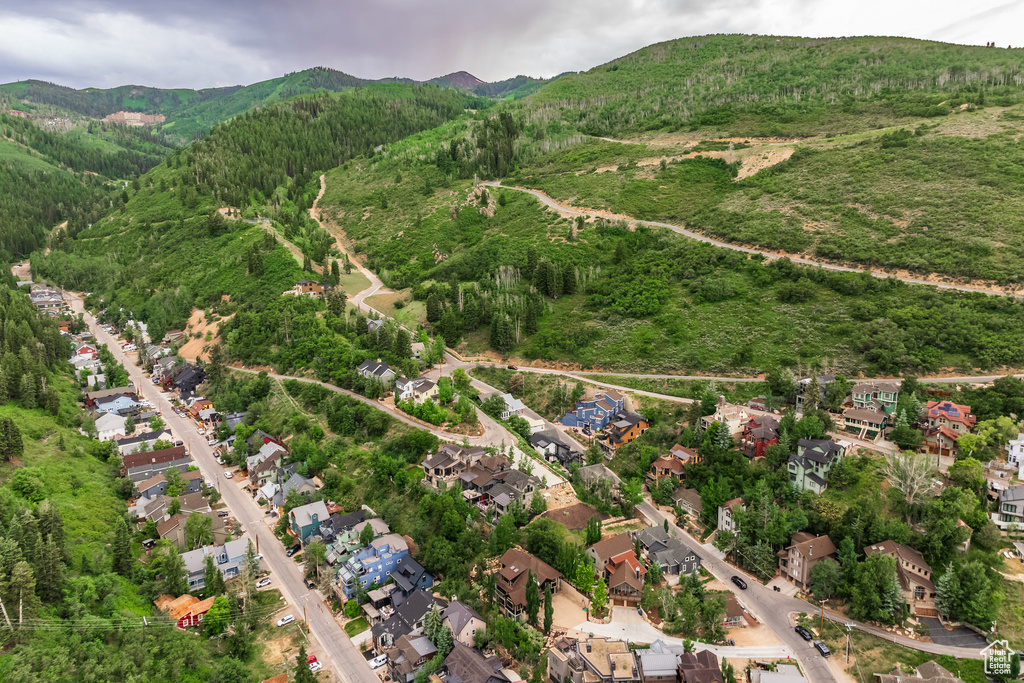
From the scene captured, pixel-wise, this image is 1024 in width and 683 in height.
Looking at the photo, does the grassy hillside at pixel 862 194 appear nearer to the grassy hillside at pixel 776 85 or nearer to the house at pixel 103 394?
the grassy hillside at pixel 776 85

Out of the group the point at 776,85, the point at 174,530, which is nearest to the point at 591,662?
the point at 174,530

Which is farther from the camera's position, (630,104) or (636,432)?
(630,104)

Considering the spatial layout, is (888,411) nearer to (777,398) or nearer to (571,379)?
(777,398)

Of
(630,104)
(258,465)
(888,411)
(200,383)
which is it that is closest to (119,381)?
(200,383)

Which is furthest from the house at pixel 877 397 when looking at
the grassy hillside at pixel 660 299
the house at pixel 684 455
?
the house at pixel 684 455

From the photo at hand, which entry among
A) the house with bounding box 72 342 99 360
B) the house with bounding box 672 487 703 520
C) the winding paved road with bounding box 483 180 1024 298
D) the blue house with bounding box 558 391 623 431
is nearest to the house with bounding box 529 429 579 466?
the blue house with bounding box 558 391 623 431

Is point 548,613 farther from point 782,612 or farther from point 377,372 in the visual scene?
point 377,372
